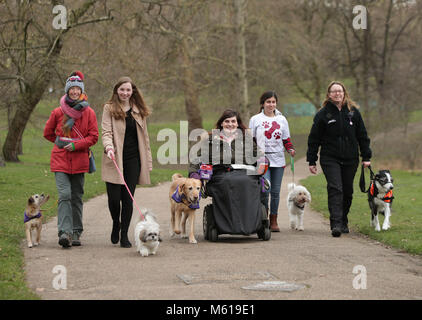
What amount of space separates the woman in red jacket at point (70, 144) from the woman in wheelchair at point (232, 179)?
1625 millimetres

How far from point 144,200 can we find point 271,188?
Result: 6.16 metres

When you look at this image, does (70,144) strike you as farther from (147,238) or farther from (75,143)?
(147,238)

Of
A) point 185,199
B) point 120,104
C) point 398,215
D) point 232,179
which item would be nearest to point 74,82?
point 120,104

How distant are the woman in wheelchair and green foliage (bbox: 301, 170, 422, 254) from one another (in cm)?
194

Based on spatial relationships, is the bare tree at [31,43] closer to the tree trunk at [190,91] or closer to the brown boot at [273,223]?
the tree trunk at [190,91]

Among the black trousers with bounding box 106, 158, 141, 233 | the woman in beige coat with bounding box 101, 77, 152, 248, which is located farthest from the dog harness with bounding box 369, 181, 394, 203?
the black trousers with bounding box 106, 158, 141, 233

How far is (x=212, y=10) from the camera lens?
3175 cm

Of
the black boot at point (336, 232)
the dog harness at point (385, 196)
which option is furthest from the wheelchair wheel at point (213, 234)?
→ the dog harness at point (385, 196)

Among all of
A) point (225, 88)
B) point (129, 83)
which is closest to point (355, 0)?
point (225, 88)

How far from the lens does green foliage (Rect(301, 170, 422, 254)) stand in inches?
381

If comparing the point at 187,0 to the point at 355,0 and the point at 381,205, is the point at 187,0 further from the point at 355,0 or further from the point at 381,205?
the point at 381,205

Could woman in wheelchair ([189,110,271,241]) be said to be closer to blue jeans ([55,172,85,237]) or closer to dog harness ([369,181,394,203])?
blue jeans ([55,172,85,237])

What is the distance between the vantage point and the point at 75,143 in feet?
28.8

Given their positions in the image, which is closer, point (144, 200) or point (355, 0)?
point (144, 200)
